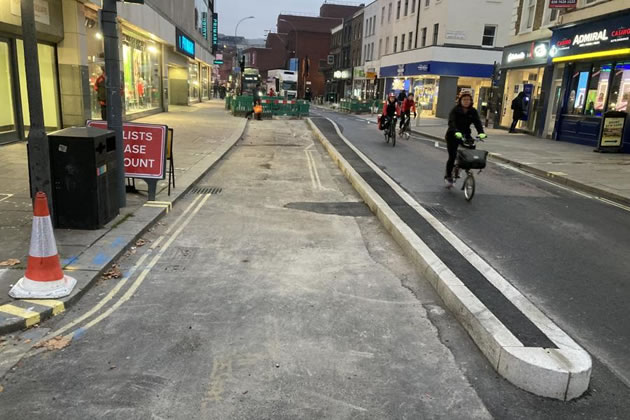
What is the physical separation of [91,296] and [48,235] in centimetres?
Answer: 68

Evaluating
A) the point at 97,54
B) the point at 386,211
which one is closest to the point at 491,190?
the point at 386,211

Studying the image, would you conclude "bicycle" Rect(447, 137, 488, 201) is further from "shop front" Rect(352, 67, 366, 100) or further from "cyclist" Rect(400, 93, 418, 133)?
"shop front" Rect(352, 67, 366, 100)

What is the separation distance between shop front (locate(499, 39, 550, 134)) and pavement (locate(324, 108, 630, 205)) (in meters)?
2.52

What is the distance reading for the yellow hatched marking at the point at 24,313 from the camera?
159 inches

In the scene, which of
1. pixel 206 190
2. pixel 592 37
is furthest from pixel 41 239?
pixel 592 37

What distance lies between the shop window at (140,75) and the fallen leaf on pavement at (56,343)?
65.0ft

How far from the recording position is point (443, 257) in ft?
18.9

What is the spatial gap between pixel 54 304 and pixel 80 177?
2192 mm

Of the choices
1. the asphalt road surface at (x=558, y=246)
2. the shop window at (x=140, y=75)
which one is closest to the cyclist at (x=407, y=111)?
the asphalt road surface at (x=558, y=246)

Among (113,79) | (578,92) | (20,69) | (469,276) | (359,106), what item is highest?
(578,92)

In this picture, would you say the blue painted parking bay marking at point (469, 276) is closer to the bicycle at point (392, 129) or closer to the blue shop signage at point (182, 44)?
the bicycle at point (392, 129)

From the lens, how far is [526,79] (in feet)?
83.7

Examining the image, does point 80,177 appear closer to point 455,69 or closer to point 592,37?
point 592,37

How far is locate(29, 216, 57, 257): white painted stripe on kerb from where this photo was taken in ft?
14.7
